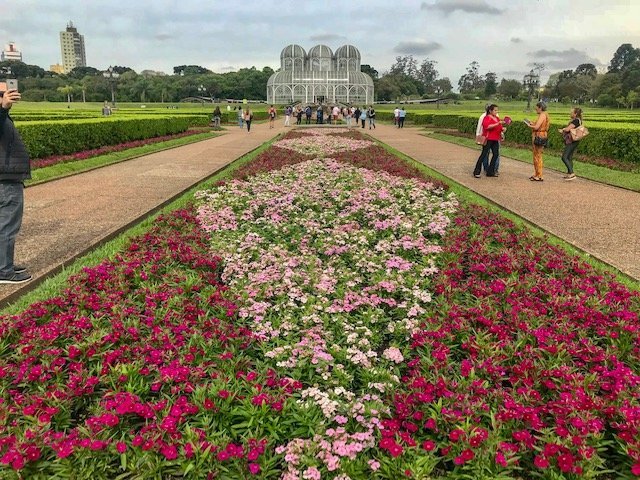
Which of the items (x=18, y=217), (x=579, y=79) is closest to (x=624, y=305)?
(x=18, y=217)

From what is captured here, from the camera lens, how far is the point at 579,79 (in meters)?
79.0

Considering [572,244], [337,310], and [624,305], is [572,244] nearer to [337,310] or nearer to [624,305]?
[624,305]

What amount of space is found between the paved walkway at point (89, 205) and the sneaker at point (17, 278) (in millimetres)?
67

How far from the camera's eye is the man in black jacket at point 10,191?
4219 millimetres

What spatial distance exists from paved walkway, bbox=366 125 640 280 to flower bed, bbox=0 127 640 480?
3.70 feet

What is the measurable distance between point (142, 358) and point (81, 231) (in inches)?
142

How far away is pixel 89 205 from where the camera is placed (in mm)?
7434

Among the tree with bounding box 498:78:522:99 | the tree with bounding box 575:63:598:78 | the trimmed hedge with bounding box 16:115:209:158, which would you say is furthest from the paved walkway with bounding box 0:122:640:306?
the tree with bounding box 575:63:598:78

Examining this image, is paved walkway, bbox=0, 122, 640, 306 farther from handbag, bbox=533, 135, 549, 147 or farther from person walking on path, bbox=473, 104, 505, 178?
handbag, bbox=533, 135, 549, 147

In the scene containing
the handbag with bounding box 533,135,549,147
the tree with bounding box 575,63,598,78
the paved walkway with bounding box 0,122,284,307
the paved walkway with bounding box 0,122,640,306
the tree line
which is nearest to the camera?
the paved walkway with bounding box 0,122,284,307

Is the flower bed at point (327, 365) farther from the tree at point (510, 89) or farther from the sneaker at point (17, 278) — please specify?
the tree at point (510, 89)

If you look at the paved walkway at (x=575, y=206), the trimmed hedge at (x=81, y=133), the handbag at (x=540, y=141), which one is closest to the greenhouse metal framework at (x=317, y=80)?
the trimmed hedge at (x=81, y=133)

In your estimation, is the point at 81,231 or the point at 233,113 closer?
the point at 81,231

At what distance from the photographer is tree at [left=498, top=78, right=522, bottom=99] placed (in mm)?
88938
